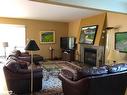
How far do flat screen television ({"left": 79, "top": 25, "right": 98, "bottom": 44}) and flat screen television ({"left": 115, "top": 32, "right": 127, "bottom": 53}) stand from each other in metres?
1.34

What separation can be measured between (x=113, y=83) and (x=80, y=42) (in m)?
5.15

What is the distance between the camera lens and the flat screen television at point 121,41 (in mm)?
5320

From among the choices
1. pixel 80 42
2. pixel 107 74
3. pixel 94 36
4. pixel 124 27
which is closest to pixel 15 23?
pixel 80 42

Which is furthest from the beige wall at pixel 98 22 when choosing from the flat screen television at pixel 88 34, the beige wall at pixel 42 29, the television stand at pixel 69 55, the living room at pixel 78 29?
the beige wall at pixel 42 29

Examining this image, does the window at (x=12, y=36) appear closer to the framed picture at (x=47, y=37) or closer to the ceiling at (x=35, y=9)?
the framed picture at (x=47, y=37)

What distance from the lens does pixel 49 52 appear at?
9.62 meters

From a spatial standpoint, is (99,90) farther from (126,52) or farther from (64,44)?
(64,44)

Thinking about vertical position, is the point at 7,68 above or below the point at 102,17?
below

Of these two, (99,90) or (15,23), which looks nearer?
(99,90)

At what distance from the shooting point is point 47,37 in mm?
9398

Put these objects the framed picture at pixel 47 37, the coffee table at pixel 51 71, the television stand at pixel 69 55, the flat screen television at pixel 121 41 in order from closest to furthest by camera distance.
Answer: the flat screen television at pixel 121 41 < the coffee table at pixel 51 71 < the television stand at pixel 69 55 < the framed picture at pixel 47 37

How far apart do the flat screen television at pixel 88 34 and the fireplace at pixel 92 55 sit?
1.03 feet

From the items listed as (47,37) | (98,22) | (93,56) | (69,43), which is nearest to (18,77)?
(93,56)

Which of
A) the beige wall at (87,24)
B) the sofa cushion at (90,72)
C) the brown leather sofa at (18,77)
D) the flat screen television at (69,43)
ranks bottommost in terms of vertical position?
the brown leather sofa at (18,77)
